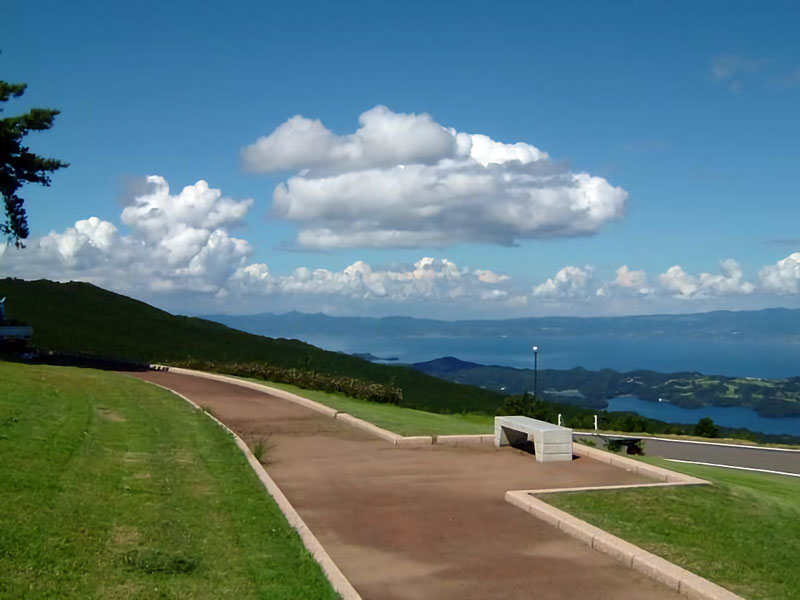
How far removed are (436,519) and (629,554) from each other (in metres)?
2.15

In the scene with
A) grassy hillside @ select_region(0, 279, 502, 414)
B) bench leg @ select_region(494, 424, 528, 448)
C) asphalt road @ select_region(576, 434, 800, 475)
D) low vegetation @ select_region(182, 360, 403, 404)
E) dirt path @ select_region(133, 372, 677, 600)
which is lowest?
asphalt road @ select_region(576, 434, 800, 475)

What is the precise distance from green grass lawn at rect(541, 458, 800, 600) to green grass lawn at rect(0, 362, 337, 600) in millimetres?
3066

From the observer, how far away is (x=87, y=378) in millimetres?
20016

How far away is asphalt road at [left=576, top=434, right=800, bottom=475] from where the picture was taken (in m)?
22.3

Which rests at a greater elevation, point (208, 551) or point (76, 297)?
point (76, 297)

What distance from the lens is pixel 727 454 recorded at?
25.0m

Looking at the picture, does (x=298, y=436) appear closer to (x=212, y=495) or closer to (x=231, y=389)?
(x=212, y=495)

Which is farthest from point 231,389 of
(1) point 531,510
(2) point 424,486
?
(1) point 531,510

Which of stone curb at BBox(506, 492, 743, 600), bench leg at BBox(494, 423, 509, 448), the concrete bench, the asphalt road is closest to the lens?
stone curb at BBox(506, 492, 743, 600)

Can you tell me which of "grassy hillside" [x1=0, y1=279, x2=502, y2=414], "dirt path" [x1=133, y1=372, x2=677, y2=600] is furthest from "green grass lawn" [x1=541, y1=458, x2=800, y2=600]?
"grassy hillside" [x1=0, y1=279, x2=502, y2=414]

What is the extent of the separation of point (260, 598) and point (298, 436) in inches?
337

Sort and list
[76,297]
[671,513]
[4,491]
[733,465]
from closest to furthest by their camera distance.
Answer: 1. [4,491]
2. [671,513]
3. [733,465]
4. [76,297]

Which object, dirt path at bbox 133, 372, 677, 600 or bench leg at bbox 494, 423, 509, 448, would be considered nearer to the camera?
dirt path at bbox 133, 372, 677, 600

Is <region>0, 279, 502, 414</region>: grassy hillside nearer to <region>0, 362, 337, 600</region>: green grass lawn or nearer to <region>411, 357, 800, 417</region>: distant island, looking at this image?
<region>0, 362, 337, 600</region>: green grass lawn
